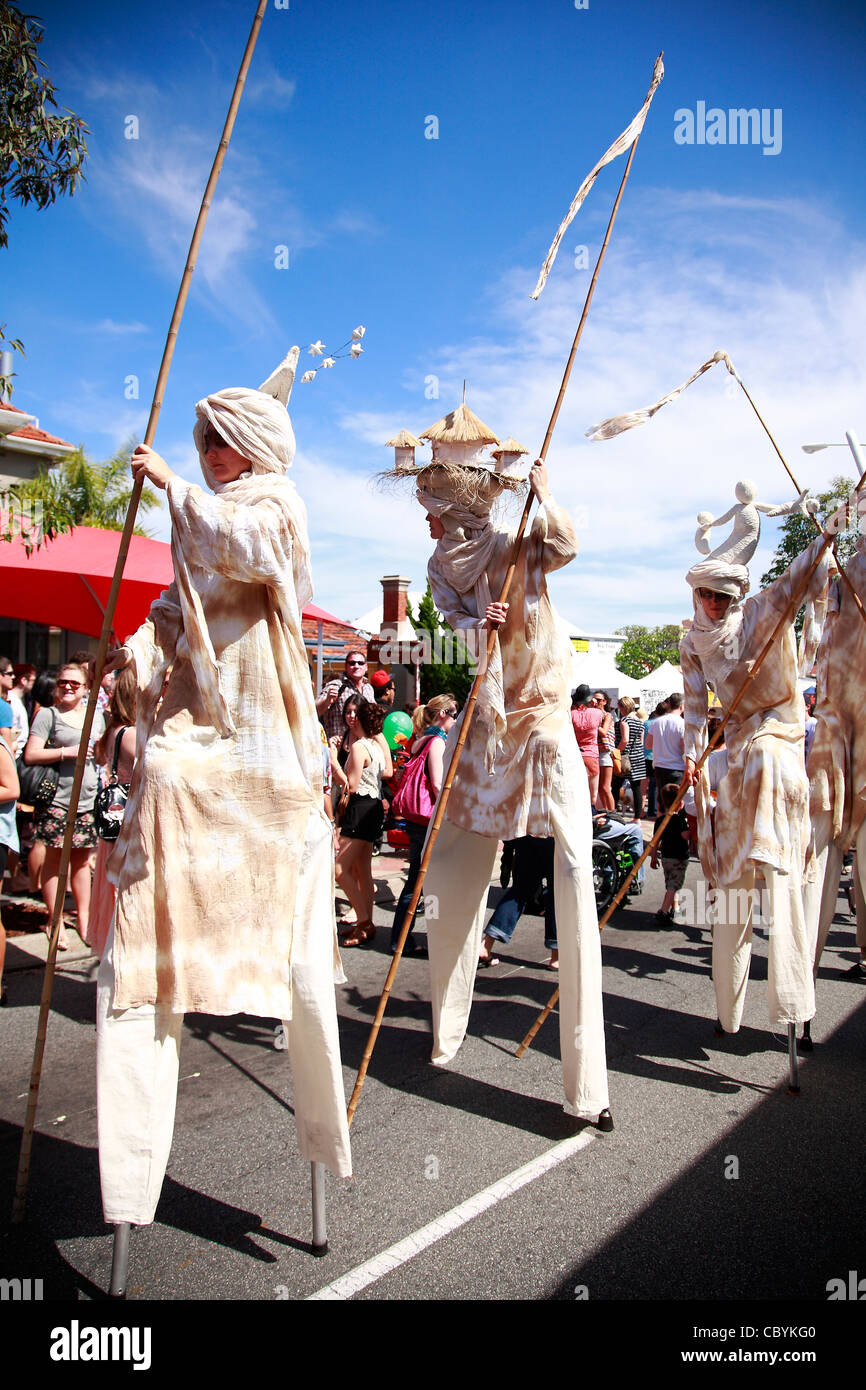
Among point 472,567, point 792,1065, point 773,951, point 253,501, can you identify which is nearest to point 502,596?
point 472,567

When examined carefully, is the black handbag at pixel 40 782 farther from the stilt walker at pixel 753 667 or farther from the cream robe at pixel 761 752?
the cream robe at pixel 761 752

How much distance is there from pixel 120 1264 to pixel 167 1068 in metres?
0.46

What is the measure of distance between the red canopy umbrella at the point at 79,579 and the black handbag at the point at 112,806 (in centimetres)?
360

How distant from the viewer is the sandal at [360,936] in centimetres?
610

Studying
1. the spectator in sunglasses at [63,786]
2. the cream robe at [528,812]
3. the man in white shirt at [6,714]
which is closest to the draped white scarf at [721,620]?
the cream robe at [528,812]

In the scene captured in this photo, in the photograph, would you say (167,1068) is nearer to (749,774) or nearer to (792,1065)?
(792,1065)

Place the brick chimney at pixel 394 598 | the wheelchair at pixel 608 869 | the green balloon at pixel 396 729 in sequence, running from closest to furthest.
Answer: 1. the wheelchair at pixel 608 869
2. the green balloon at pixel 396 729
3. the brick chimney at pixel 394 598

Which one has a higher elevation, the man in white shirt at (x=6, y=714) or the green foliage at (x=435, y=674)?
the green foliage at (x=435, y=674)

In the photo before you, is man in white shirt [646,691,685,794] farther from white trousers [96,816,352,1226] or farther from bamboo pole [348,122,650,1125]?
white trousers [96,816,352,1226]

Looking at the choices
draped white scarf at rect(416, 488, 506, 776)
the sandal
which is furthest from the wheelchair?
draped white scarf at rect(416, 488, 506, 776)

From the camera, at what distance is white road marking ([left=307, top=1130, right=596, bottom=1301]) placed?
232 centimetres

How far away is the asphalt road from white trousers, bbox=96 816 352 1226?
0.29 metres

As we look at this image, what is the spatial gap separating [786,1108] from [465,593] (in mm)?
2382
